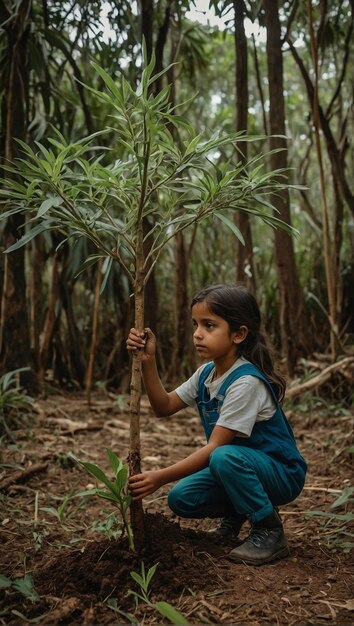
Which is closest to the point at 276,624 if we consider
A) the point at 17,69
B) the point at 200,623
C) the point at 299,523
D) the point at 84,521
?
the point at 200,623

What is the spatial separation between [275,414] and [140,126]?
41.3 inches

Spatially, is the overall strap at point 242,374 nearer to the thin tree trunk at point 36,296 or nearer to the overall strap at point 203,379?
the overall strap at point 203,379

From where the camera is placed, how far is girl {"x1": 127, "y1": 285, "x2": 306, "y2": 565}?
1.95 m

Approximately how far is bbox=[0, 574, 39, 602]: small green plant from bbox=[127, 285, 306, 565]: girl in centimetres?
47

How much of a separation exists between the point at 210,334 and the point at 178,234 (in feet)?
8.07

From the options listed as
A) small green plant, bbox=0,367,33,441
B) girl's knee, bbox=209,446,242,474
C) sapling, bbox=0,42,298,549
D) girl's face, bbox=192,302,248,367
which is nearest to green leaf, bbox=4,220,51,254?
sapling, bbox=0,42,298,549

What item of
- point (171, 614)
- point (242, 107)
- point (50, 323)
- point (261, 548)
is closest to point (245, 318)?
point (261, 548)

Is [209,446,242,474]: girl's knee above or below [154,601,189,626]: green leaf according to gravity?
above

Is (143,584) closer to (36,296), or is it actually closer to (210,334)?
(210,334)

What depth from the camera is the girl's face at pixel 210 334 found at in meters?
2.04

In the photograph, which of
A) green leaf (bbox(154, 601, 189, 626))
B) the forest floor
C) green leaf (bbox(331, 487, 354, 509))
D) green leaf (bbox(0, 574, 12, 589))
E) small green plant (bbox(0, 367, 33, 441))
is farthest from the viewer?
small green plant (bbox(0, 367, 33, 441))

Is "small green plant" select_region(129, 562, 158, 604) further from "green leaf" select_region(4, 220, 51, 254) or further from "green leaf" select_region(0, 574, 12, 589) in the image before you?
"green leaf" select_region(4, 220, 51, 254)

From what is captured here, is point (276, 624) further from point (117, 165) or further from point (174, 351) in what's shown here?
point (174, 351)

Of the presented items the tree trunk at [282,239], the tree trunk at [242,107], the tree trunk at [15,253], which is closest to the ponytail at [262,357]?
the tree trunk at [242,107]
